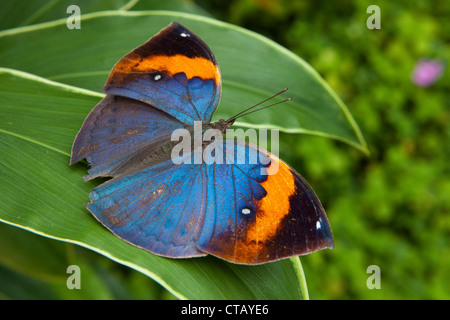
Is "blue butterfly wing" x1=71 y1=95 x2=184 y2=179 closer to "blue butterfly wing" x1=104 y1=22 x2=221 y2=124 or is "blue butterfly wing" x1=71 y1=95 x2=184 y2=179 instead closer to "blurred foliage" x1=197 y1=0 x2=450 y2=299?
"blue butterfly wing" x1=104 y1=22 x2=221 y2=124

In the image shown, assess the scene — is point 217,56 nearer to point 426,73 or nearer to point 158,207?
point 158,207

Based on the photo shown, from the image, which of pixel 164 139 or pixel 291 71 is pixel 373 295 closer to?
pixel 291 71

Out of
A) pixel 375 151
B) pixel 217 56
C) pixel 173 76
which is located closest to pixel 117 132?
pixel 173 76

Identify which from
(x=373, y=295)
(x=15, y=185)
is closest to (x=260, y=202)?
(x=15, y=185)

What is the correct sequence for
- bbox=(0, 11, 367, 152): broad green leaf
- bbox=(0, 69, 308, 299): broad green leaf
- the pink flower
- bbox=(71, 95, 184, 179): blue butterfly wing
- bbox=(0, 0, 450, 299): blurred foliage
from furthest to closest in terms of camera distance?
the pink flower < bbox=(0, 0, 450, 299): blurred foliage < bbox=(0, 11, 367, 152): broad green leaf < bbox=(71, 95, 184, 179): blue butterfly wing < bbox=(0, 69, 308, 299): broad green leaf

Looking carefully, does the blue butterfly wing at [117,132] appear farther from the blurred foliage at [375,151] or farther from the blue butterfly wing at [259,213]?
the blurred foliage at [375,151]

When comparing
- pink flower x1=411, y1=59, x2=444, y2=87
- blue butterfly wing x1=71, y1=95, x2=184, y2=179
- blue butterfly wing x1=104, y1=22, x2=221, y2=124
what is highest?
pink flower x1=411, y1=59, x2=444, y2=87

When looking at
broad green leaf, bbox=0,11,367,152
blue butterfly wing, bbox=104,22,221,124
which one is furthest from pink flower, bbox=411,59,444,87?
blue butterfly wing, bbox=104,22,221,124
